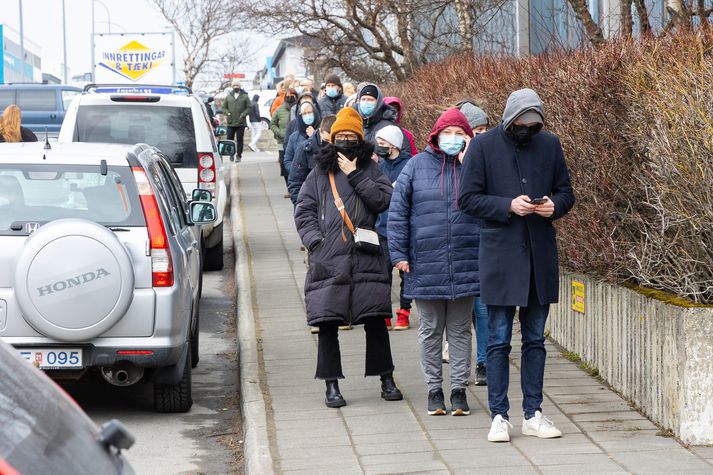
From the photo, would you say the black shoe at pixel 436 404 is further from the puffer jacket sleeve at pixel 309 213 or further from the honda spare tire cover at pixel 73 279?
the honda spare tire cover at pixel 73 279

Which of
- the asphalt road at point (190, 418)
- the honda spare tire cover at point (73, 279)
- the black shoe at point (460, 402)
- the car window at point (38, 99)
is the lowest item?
the asphalt road at point (190, 418)

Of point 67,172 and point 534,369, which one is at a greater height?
point 67,172

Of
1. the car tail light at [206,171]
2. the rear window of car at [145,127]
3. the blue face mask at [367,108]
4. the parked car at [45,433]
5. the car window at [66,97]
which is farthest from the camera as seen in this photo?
the car window at [66,97]

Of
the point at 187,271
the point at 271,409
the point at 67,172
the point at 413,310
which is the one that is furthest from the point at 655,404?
the point at 413,310

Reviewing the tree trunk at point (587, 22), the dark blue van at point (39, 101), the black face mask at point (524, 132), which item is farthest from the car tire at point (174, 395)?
the dark blue van at point (39, 101)

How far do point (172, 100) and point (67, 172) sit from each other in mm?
5489

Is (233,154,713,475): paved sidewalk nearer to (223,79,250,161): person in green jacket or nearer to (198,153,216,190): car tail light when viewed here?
(198,153,216,190): car tail light

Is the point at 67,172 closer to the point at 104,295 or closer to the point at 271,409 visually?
the point at 104,295

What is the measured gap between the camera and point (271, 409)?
7434mm

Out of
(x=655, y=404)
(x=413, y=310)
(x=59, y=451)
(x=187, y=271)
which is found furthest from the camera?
(x=413, y=310)

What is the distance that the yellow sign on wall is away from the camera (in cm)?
841

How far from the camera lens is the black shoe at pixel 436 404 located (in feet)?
23.7

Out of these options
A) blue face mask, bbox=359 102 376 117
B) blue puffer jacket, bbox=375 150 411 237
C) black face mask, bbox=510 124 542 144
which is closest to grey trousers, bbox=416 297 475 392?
black face mask, bbox=510 124 542 144

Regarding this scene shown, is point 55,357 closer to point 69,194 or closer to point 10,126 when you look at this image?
point 69,194
